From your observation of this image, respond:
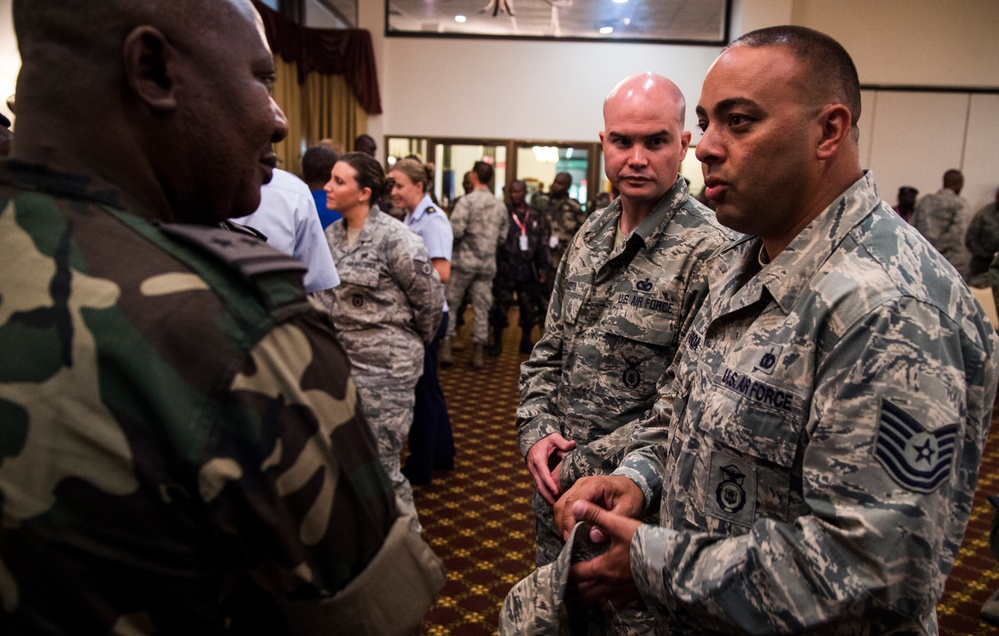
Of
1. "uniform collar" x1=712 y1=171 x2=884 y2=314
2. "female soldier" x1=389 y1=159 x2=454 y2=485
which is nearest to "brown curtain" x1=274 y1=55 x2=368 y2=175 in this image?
"female soldier" x1=389 y1=159 x2=454 y2=485

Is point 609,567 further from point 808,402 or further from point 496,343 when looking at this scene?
point 496,343

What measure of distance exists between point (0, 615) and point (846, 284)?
0.97m

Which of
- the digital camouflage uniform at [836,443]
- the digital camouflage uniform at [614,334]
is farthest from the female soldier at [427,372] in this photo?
the digital camouflage uniform at [836,443]

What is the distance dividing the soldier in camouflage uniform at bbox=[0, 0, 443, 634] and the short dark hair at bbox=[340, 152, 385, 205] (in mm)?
2230

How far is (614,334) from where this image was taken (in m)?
1.70

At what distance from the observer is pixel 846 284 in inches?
36.8

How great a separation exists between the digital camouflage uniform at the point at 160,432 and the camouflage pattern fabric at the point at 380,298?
2163mm

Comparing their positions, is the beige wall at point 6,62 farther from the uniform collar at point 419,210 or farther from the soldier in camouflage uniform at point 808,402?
the soldier in camouflage uniform at point 808,402

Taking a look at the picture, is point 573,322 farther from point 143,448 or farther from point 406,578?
point 143,448

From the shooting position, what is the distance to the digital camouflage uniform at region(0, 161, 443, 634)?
568mm

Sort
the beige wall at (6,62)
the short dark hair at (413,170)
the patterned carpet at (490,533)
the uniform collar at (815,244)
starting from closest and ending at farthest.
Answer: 1. the uniform collar at (815,244)
2. the patterned carpet at (490,533)
3. the beige wall at (6,62)
4. the short dark hair at (413,170)

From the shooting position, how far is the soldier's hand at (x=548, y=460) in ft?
5.31

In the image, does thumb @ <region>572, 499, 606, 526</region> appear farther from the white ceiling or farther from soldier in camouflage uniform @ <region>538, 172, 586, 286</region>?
the white ceiling

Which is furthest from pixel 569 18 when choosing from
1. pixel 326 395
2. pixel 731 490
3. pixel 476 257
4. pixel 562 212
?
pixel 326 395
